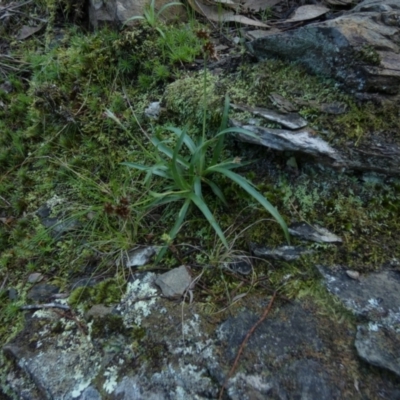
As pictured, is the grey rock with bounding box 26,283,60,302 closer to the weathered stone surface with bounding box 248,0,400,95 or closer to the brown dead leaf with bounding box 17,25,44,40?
the weathered stone surface with bounding box 248,0,400,95

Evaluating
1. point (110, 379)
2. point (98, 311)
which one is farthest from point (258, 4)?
point (110, 379)

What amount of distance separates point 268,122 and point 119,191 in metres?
0.97

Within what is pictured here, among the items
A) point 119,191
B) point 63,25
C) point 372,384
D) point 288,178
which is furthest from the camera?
point 63,25

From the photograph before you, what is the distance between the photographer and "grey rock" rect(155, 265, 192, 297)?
2039mm

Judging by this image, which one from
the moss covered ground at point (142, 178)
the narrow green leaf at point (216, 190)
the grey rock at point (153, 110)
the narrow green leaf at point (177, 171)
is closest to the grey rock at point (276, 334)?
the moss covered ground at point (142, 178)

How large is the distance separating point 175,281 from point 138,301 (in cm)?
21

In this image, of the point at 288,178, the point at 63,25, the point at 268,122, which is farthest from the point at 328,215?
the point at 63,25

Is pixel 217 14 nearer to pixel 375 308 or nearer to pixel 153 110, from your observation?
pixel 153 110

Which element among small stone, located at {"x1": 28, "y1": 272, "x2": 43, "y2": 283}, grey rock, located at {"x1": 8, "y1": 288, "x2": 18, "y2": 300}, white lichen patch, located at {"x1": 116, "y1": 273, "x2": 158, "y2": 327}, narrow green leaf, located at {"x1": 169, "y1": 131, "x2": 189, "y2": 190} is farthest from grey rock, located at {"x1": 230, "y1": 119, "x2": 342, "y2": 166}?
grey rock, located at {"x1": 8, "y1": 288, "x2": 18, "y2": 300}

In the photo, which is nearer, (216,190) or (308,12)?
(216,190)

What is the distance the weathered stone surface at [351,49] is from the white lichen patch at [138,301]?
157 centimetres

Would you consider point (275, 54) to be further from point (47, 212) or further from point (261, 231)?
point (47, 212)

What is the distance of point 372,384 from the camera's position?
5.31 feet

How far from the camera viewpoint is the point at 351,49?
2338 millimetres
